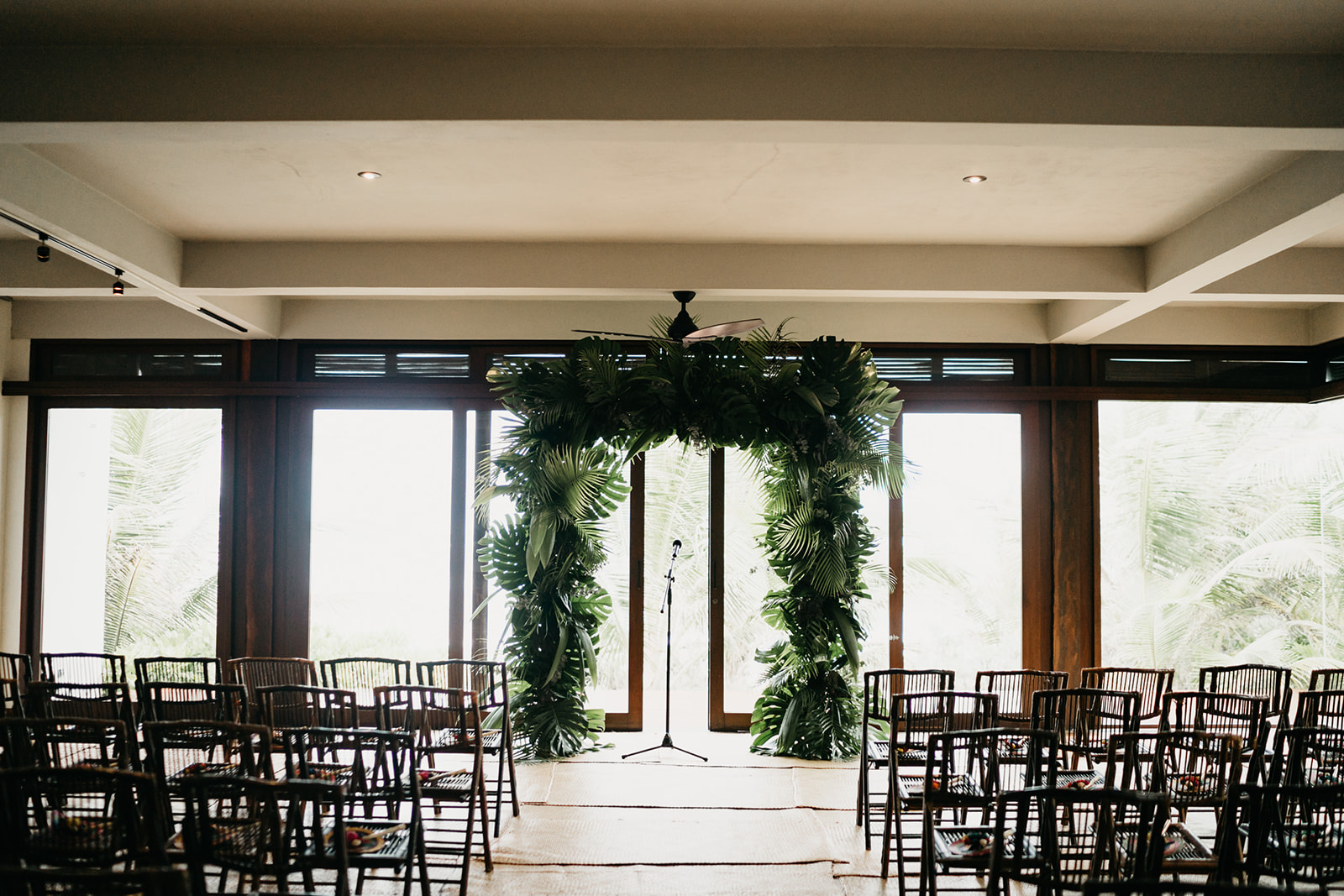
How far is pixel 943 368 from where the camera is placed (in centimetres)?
769

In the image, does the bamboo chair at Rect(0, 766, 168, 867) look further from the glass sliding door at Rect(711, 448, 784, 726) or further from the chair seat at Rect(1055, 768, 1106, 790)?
the glass sliding door at Rect(711, 448, 784, 726)

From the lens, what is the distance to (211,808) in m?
4.31

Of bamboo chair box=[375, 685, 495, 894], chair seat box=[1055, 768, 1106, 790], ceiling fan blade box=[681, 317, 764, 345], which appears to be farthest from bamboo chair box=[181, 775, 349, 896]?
ceiling fan blade box=[681, 317, 764, 345]

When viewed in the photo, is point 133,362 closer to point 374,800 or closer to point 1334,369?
point 374,800

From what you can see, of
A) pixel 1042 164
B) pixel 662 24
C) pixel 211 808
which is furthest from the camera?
pixel 1042 164

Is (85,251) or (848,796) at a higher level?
(85,251)

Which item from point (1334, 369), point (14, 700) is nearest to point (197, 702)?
point (14, 700)

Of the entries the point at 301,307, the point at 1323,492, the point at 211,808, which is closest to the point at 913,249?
the point at 1323,492

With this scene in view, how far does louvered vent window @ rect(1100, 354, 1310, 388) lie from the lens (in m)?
7.71

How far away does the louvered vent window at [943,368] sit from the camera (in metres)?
7.68

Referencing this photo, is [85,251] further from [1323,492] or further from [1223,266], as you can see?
[1323,492]

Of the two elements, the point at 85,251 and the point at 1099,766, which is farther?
the point at 1099,766

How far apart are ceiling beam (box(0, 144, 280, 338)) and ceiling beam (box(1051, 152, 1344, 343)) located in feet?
19.8

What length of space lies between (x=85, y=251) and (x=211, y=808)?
10.3ft
